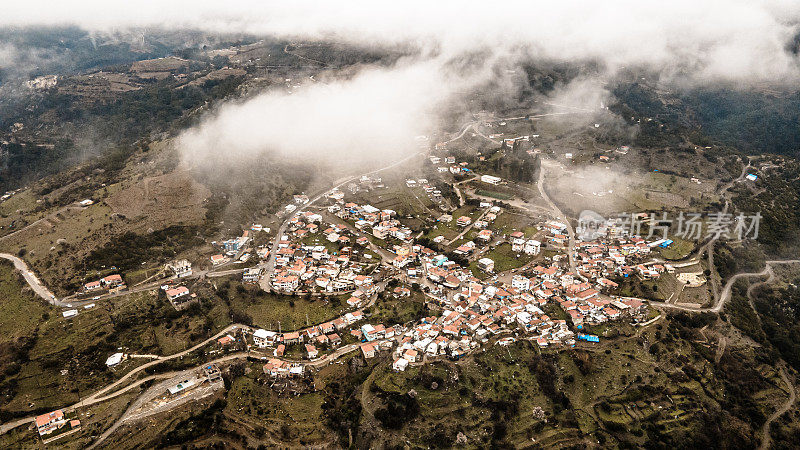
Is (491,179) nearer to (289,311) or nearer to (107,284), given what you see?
(289,311)

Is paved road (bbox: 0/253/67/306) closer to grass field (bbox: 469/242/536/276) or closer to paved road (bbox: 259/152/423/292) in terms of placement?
paved road (bbox: 259/152/423/292)

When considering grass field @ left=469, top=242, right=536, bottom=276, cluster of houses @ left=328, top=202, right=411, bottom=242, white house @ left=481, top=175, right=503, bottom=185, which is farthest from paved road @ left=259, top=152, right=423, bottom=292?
grass field @ left=469, top=242, right=536, bottom=276

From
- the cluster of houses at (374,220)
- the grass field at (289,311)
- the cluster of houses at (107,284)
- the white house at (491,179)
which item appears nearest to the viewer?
the grass field at (289,311)

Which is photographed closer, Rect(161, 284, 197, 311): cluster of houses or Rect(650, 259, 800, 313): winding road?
Rect(161, 284, 197, 311): cluster of houses

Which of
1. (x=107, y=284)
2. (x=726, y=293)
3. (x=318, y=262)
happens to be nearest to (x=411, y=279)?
(x=318, y=262)

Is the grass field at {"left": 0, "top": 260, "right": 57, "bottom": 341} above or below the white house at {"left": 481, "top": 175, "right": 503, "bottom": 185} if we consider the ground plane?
above

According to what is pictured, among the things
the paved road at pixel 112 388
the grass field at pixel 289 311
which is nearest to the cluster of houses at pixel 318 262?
the grass field at pixel 289 311

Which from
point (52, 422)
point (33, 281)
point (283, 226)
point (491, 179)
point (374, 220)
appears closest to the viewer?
point (52, 422)

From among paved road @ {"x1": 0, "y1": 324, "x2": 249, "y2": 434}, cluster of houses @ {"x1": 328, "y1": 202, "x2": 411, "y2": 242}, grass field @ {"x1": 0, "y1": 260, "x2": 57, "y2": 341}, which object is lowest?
cluster of houses @ {"x1": 328, "y1": 202, "x2": 411, "y2": 242}

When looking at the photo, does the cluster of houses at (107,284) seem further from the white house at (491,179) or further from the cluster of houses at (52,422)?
the white house at (491,179)
